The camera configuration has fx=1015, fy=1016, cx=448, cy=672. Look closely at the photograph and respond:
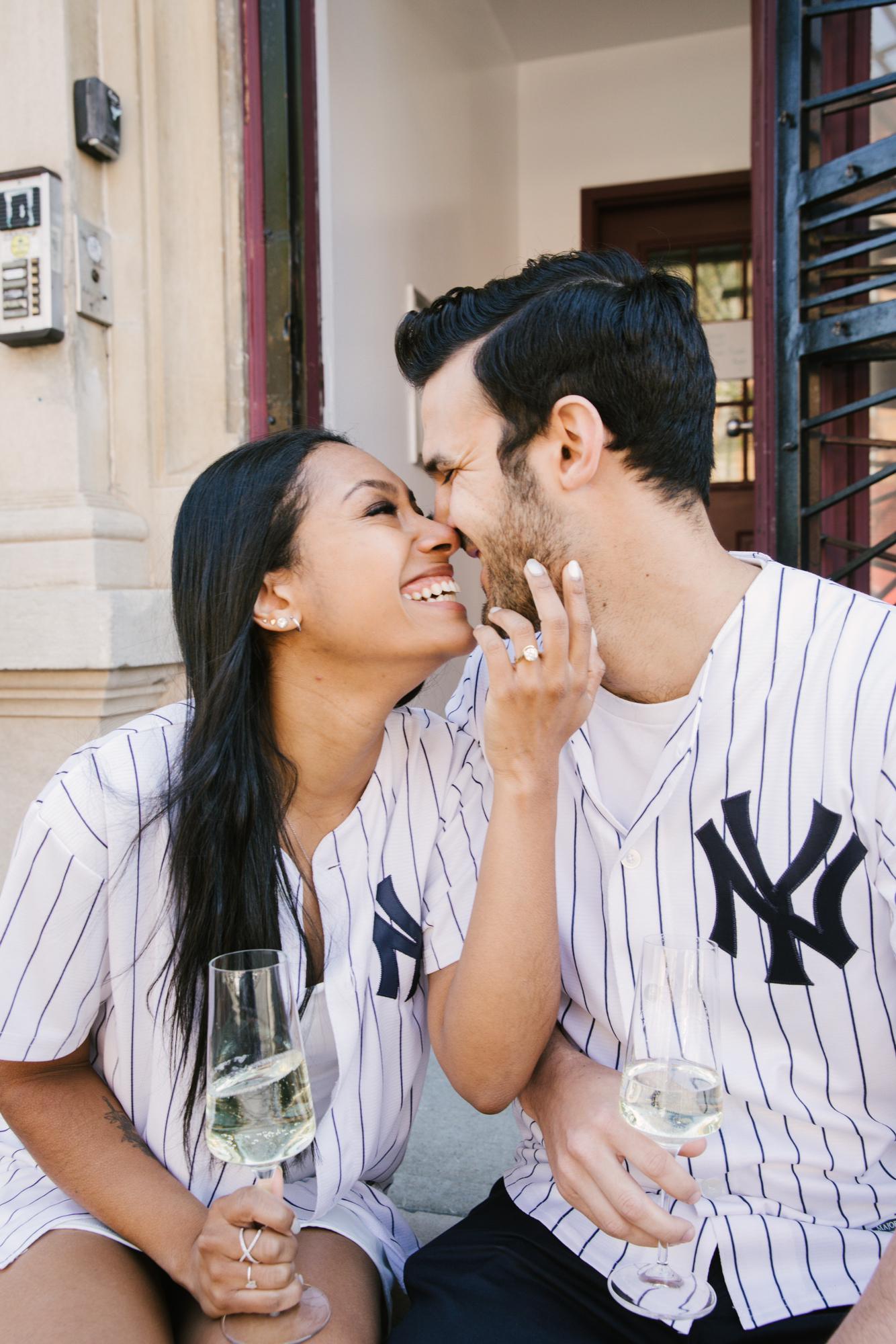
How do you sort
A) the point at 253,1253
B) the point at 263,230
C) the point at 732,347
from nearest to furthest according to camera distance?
1. the point at 253,1253
2. the point at 263,230
3. the point at 732,347

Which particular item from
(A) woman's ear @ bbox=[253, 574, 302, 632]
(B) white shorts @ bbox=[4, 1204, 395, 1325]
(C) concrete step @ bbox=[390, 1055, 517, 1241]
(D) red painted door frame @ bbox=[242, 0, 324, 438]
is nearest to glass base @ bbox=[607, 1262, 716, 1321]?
(B) white shorts @ bbox=[4, 1204, 395, 1325]

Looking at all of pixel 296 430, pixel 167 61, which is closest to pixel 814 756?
pixel 296 430

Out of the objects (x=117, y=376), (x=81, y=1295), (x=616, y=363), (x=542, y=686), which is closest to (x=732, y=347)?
(x=117, y=376)

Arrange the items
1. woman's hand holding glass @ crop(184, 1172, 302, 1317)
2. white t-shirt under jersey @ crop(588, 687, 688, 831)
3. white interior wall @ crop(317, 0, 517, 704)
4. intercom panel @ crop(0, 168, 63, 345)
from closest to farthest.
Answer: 1. woman's hand holding glass @ crop(184, 1172, 302, 1317)
2. white t-shirt under jersey @ crop(588, 687, 688, 831)
3. intercom panel @ crop(0, 168, 63, 345)
4. white interior wall @ crop(317, 0, 517, 704)

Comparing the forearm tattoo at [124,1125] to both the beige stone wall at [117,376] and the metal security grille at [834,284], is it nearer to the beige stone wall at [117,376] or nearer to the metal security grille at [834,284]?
the beige stone wall at [117,376]

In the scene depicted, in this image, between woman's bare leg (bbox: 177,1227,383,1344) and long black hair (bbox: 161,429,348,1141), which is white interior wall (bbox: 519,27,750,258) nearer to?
long black hair (bbox: 161,429,348,1141)

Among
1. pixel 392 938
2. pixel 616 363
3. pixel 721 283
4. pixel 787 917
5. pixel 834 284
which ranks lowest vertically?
pixel 392 938

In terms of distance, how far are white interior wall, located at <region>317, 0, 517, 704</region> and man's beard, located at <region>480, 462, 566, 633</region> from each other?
2001 mm

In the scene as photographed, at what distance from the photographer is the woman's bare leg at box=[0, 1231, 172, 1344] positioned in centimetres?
123

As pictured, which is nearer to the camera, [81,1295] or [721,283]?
[81,1295]

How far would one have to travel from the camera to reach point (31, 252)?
114 inches

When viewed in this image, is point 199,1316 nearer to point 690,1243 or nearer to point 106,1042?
point 106,1042

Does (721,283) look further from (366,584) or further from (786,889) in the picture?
(786,889)

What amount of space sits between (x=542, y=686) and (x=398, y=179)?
3.57 meters
